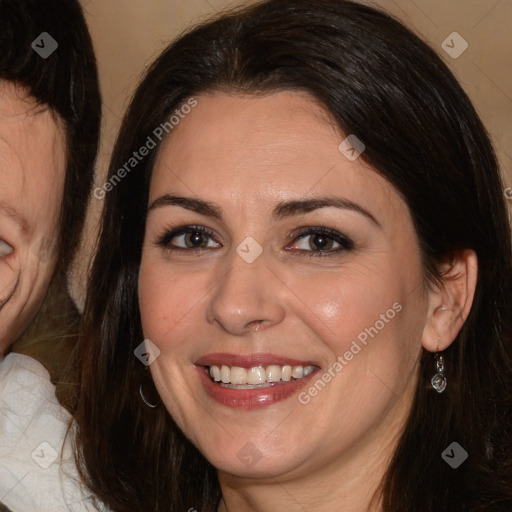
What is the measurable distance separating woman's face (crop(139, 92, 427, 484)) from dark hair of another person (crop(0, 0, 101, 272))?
0.28 meters

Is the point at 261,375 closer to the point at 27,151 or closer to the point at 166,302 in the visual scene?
the point at 166,302

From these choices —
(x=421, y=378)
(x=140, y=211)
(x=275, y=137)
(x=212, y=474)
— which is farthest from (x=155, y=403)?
(x=275, y=137)

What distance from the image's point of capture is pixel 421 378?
5.19ft

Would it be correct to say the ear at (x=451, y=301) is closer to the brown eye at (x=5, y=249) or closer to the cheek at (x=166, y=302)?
the cheek at (x=166, y=302)

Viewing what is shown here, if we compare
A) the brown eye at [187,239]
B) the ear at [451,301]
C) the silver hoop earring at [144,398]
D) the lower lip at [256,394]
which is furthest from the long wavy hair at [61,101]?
the ear at [451,301]

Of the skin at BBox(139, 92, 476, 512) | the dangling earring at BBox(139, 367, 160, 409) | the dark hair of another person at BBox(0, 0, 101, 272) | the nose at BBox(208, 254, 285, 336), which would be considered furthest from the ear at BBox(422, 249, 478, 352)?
the dark hair of another person at BBox(0, 0, 101, 272)

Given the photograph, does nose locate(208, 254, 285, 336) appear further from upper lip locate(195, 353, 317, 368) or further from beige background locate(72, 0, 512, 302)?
beige background locate(72, 0, 512, 302)

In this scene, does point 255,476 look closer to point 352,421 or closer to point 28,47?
point 352,421

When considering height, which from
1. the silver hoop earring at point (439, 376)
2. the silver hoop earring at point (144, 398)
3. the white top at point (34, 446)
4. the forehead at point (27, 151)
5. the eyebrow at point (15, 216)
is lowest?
the white top at point (34, 446)

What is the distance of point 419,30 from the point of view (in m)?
2.13

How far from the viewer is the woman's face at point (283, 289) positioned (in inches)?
55.3

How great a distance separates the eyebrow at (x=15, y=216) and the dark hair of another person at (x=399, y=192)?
0.42ft

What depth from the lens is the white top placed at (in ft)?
5.46

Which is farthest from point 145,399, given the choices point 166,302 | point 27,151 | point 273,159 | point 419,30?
point 419,30
